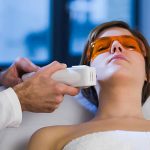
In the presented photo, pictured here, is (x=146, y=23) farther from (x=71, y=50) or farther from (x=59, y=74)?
(x=59, y=74)

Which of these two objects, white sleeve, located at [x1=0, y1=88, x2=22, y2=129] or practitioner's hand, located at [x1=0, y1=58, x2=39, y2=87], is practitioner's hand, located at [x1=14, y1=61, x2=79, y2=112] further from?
practitioner's hand, located at [x1=0, y1=58, x2=39, y2=87]

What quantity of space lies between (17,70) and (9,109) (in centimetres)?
36

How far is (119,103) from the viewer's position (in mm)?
1460

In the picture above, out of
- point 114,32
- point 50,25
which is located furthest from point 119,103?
point 50,25

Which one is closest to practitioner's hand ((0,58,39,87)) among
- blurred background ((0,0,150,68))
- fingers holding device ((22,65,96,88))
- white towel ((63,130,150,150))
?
fingers holding device ((22,65,96,88))

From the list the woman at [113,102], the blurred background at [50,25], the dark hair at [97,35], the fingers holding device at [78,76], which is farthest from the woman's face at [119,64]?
the blurred background at [50,25]

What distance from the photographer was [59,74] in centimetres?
120

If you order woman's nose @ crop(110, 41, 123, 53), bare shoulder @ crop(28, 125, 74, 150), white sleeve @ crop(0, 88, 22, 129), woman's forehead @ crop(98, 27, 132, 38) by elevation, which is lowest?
bare shoulder @ crop(28, 125, 74, 150)

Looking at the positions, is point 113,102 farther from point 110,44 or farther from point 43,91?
point 43,91

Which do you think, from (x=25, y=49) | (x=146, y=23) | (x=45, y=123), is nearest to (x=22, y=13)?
(x=25, y=49)

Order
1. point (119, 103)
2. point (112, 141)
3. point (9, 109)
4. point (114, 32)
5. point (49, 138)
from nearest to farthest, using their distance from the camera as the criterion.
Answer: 1. point (9, 109)
2. point (112, 141)
3. point (49, 138)
4. point (119, 103)
5. point (114, 32)

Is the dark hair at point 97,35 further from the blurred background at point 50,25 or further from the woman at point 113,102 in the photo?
the blurred background at point 50,25

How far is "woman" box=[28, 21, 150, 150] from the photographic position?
1.26 metres

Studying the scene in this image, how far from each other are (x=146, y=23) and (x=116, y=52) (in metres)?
2.28
